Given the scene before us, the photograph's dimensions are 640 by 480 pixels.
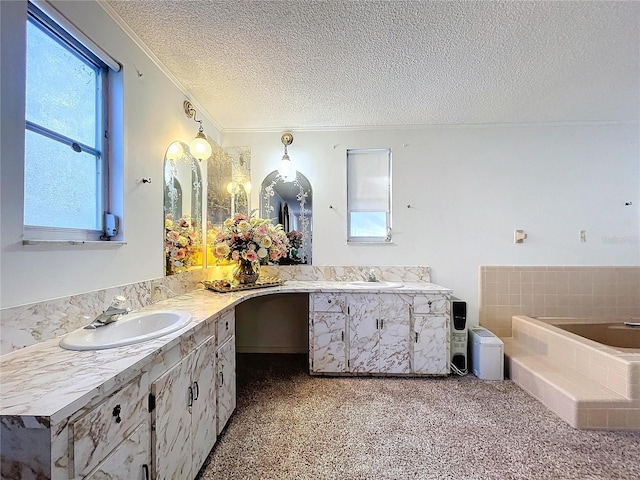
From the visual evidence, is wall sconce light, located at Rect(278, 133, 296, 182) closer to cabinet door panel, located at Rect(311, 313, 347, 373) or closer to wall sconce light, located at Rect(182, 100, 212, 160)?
wall sconce light, located at Rect(182, 100, 212, 160)

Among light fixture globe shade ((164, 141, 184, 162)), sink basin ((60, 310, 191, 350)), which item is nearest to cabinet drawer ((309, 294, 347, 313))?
sink basin ((60, 310, 191, 350))

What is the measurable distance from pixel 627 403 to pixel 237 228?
9.68 feet

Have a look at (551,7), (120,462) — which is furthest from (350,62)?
(120,462)

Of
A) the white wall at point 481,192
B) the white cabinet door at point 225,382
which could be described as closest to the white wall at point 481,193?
the white wall at point 481,192

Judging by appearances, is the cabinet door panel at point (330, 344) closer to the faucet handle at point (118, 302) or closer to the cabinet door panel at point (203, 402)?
the cabinet door panel at point (203, 402)

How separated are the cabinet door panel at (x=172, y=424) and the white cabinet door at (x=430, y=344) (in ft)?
6.10

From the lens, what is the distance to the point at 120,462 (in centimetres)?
89

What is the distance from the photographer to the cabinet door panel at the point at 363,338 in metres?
2.49

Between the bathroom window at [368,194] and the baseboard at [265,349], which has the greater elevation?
the bathroom window at [368,194]

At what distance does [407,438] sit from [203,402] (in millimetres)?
1223

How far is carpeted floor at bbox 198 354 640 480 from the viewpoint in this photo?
1.47m

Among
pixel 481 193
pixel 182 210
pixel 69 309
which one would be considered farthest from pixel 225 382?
pixel 481 193

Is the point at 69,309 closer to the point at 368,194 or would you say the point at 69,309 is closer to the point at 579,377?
the point at 368,194

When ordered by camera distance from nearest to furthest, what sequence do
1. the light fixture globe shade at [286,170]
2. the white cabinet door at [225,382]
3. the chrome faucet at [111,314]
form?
the chrome faucet at [111,314] → the white cabinet door at [225,382] → the light fixture globe shade at [286,170]
